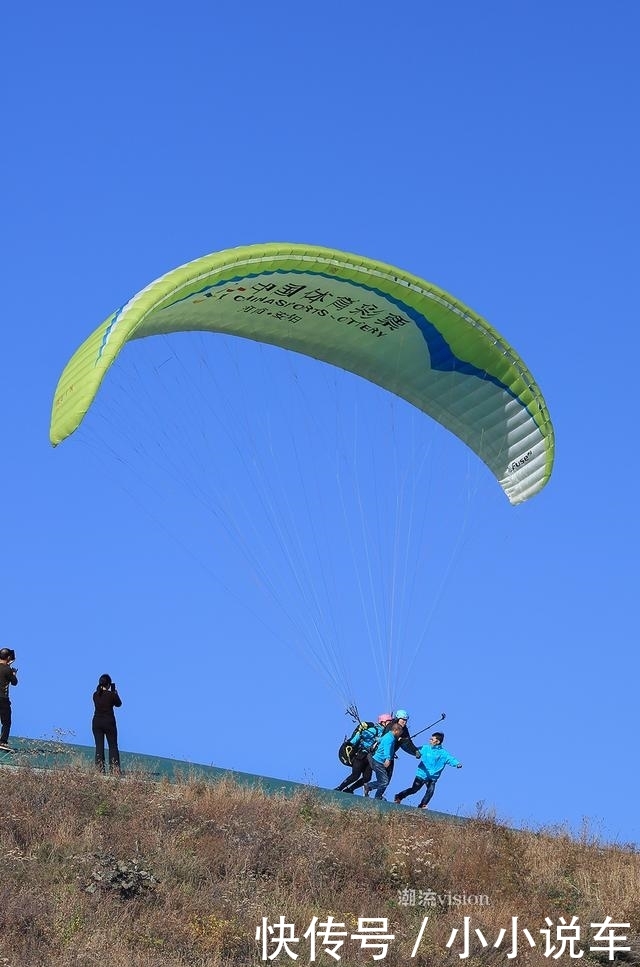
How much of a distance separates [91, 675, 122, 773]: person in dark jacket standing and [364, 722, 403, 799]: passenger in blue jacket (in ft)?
11.2

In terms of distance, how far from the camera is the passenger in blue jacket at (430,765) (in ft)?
66.3

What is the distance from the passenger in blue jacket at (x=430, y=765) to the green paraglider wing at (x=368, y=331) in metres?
3.57

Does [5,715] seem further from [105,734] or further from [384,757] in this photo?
[384,757]

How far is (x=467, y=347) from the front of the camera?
20578 mm

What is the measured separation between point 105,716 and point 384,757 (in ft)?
12.1

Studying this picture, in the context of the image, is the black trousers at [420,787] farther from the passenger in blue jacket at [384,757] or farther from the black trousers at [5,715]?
the black trousers at [5,715]

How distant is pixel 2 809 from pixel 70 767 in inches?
65.7

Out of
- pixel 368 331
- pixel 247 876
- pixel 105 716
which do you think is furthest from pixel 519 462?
pixel 247 876

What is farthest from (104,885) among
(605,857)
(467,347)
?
(467,347)

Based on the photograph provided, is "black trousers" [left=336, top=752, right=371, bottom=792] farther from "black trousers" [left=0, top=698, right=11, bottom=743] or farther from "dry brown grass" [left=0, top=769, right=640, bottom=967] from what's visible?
"black trousers" [left=0, top=698, right=11, bottom=743]

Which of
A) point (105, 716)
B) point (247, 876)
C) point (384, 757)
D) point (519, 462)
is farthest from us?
point (519, 462)

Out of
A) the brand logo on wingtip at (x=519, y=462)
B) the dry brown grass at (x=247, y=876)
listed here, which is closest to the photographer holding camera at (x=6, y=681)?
the dry brown grass at (x=247, y=876)

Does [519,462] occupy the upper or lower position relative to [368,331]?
lower

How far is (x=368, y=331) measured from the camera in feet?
66.7
